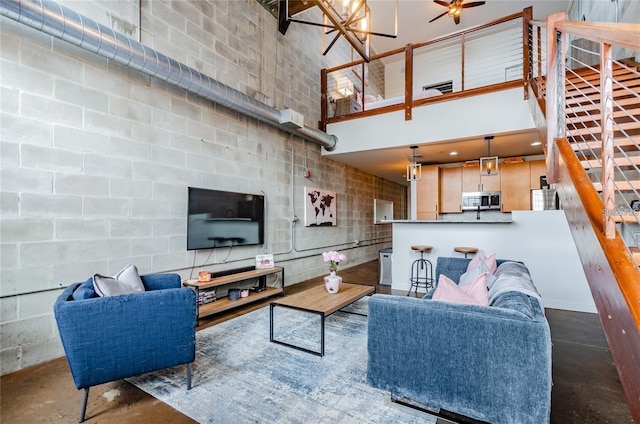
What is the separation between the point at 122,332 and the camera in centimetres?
189

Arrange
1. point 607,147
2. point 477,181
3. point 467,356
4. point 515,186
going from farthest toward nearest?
point 477,181, point 515,186, point 467,356, point 607,147

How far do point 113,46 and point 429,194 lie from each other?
6.29 m

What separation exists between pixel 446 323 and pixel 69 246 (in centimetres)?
320

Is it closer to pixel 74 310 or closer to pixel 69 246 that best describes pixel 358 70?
pixel 69 246

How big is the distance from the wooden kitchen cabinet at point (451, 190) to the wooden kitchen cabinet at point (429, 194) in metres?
0.17

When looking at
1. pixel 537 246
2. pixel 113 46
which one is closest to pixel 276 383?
pixel 113 46

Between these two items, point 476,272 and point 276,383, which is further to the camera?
point 476,272

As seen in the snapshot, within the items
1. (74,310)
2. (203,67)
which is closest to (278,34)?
(203,67)

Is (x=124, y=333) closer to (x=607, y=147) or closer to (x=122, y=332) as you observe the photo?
(x=122, y=332)

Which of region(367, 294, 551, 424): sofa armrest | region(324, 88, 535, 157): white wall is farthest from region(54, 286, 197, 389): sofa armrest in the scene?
region(324, 88, 535, 157): white wall

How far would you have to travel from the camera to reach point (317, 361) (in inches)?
102

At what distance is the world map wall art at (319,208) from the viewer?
19.5ft

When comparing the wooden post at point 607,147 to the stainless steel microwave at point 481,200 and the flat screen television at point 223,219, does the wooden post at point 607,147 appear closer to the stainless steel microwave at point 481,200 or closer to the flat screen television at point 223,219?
the flat screen television at point 223,219

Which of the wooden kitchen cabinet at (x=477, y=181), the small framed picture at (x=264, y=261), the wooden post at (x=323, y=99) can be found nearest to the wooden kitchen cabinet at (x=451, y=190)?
the wooden kitchen cabinet at (x=477, y=181)
